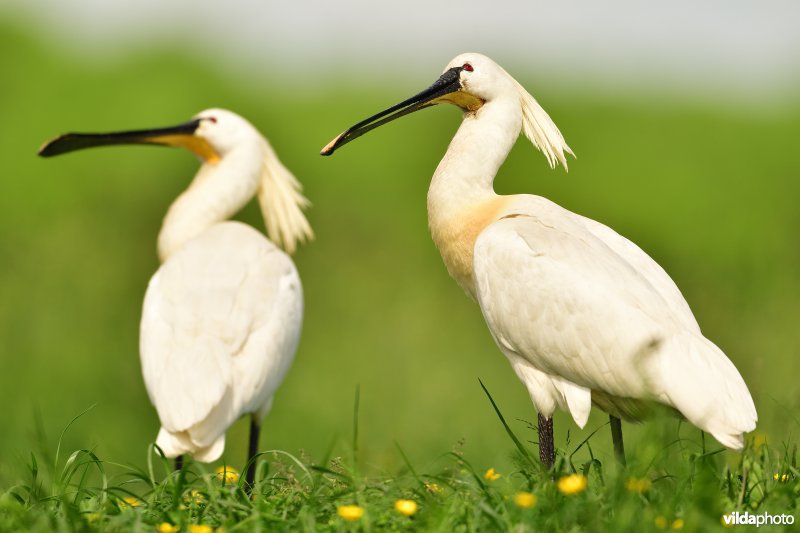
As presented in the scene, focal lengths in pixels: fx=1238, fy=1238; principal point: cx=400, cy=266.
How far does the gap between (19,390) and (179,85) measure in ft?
14.8

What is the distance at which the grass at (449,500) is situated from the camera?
3809mm

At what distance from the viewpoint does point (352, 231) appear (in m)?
14.4

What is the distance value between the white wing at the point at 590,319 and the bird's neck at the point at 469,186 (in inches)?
8.8

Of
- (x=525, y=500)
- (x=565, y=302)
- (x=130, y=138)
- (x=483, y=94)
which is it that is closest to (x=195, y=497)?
(x=525, y=500)

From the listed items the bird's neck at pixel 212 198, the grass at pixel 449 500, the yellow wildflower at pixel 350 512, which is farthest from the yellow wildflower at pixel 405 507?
the bird's neck at pixel 212 198

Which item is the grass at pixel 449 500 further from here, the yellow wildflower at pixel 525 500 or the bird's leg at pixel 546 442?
the bird's leg at pixel 546 442

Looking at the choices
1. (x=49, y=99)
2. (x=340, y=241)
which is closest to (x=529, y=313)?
(x=340, y=241)

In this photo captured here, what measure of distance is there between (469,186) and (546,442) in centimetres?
126

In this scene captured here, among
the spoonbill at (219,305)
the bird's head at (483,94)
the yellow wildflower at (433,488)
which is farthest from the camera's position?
the spoonbill at (219,305)

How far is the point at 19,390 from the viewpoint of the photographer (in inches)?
478

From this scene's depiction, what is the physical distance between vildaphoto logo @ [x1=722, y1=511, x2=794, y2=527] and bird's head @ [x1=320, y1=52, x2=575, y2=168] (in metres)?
2.22

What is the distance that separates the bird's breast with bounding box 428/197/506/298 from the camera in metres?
5.54

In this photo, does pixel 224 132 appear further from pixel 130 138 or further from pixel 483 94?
pixel 483 94

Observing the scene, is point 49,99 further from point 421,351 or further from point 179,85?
point 421,351
